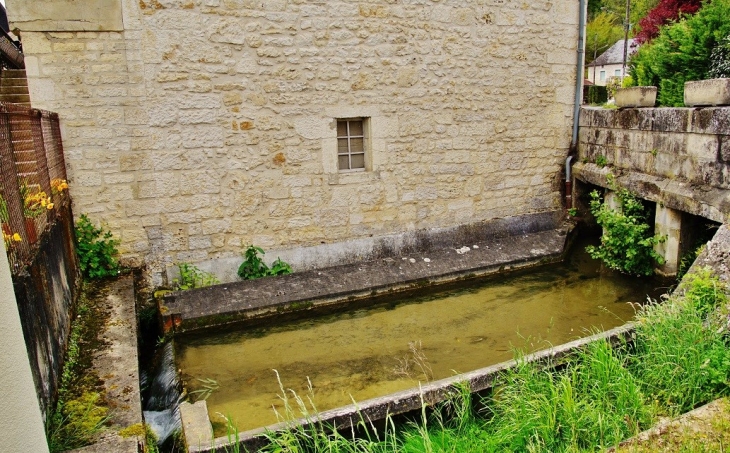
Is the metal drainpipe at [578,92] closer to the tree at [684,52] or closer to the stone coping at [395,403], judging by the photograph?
the tree at [684,52]

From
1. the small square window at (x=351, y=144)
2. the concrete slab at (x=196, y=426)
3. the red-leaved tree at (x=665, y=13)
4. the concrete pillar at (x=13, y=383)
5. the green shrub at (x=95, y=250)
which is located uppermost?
the red-leaved tree at (x=665, y=13)

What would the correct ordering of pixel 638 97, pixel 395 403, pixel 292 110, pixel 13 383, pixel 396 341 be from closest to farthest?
1. pixel 13 383
2. pixel 395 403
3. pixel 396 341
4. pixel 292 110
5. pixel 638 97

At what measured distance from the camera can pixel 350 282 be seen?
6117 millimetres

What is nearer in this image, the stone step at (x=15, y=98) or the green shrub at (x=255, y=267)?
the green shrub at (x=255, y=267)

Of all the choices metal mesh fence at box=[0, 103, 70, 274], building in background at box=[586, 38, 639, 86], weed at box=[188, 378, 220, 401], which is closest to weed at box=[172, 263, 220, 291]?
metal mesh fence at box=[0, 103, 70, 274]

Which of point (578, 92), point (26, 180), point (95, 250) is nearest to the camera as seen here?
point (26, 180)

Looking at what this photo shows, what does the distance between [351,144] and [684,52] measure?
14.5 ft

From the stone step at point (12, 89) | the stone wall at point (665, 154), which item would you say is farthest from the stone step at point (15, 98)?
the stone wall at point (665, 154)

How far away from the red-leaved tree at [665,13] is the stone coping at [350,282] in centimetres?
882

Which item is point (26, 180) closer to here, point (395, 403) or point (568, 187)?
point (395, 403)

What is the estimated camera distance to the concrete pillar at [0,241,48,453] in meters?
1.48

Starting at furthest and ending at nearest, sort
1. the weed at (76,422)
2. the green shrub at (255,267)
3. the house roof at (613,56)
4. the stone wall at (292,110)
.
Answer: the house roof at (613,56)
the green shrub at (255,267)
the stone wall at (292,110)
the weed at (76,422)

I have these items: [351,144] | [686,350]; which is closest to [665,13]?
[351,144]

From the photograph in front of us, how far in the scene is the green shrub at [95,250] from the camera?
523 centimetres
